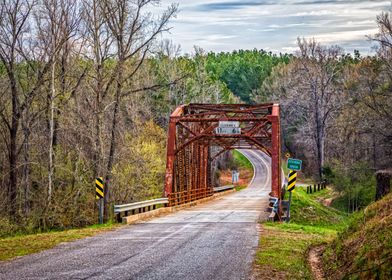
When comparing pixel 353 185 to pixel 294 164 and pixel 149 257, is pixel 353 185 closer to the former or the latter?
pixel 294 164

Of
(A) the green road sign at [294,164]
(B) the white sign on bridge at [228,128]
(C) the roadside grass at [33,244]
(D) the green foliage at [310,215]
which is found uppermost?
(B) the white sign on bridge at [228,128]

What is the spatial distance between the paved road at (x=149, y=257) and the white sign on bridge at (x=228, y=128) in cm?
1380

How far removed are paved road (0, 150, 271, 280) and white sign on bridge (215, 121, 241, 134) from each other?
45.3 ft

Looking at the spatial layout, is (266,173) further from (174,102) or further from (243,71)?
(243,71)

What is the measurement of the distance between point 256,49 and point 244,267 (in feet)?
580

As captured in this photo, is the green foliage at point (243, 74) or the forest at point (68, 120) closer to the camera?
the forest at point (68, 120)

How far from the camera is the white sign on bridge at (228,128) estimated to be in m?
31.3

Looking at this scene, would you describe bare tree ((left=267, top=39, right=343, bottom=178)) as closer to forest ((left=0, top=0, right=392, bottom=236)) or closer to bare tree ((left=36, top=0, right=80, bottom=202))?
forest ((left=0, top=0, right=392, bottom=236))

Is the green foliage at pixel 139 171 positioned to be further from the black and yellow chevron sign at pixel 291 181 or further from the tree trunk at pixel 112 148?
the black and yellow chevron sign at pixel 291 181

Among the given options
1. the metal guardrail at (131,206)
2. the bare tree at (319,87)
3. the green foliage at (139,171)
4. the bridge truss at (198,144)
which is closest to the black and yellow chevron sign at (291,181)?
the bridge truss at (198,144)

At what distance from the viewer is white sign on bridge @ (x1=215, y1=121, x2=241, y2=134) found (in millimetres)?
31297

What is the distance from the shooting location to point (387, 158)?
45.0 meters

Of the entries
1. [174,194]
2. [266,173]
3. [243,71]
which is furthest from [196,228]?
[243,71]

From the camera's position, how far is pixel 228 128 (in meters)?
31.5
